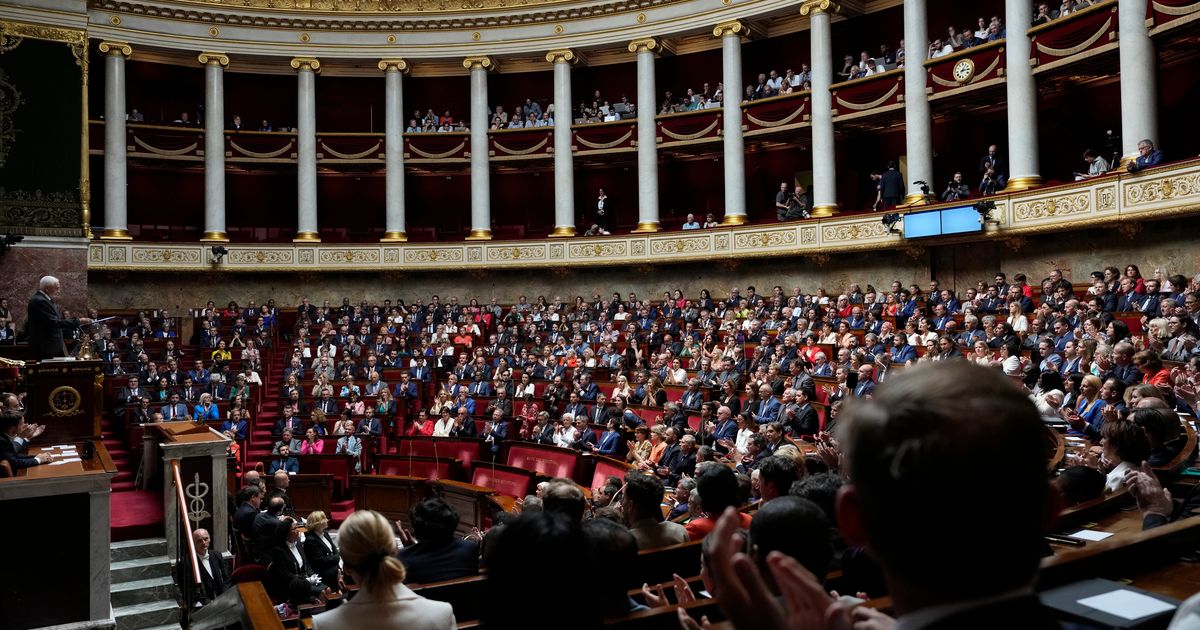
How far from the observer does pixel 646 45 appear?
78.8 feet

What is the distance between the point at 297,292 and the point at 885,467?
25.6 m

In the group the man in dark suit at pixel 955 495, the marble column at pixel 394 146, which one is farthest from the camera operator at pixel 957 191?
the man in dark suit at pixel 955 495

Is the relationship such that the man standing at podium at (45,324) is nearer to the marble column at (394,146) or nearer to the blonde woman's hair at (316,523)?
the blonde woman's hair at (316,523)

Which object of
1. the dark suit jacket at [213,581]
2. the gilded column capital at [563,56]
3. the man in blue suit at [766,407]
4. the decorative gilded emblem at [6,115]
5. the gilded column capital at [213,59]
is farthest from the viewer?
the gilded column capital at [563,56]

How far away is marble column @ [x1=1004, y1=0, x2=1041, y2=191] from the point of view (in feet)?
56.3

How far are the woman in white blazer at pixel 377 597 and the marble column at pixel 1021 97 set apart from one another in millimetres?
17149

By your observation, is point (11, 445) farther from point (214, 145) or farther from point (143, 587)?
point (214, 145)

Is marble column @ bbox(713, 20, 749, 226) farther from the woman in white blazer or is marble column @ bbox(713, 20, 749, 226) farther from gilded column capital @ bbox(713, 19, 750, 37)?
the woman in white blazer

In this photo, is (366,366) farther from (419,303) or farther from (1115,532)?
(1115,532)

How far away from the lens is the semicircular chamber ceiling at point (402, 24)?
925 inches

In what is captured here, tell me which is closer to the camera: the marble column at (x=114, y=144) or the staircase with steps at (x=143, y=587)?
the staircase with steps at (x=143, y=587)

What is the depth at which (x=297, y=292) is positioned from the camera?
24875 mm

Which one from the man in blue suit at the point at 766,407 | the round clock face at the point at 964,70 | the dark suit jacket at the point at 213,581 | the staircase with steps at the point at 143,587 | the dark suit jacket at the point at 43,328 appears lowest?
the staircase with steps at the point at 143,587

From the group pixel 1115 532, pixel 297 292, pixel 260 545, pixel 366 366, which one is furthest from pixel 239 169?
pixel 1115 532
